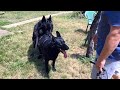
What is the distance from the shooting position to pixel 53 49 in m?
4.94

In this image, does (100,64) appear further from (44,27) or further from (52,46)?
(44,27)

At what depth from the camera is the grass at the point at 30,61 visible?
16.8 feet

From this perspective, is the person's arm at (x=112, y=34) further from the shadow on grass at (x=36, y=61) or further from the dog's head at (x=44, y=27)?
the dog's head at (x=44, y=27)

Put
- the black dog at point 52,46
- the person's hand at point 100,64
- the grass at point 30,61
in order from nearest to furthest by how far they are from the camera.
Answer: the person's hand at point 100,64, the black dog at point 52,46, the grass at point 30,61

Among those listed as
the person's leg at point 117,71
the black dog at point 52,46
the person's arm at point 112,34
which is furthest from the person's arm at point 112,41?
the black dog at point 52,46

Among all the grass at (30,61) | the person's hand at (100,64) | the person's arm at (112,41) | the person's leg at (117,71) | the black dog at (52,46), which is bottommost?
the grass at (30,61)

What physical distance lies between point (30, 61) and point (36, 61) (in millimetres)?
136

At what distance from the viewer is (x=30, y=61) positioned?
5672 millimetres

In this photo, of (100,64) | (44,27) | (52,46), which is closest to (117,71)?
(100,64)
